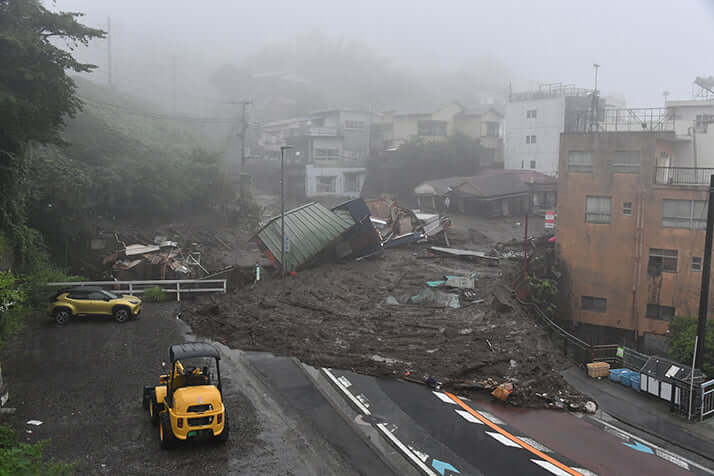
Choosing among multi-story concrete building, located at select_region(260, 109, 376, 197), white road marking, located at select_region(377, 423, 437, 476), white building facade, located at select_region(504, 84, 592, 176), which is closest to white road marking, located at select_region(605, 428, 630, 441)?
white road marking, located at select_region(377, 423, 437, 476)

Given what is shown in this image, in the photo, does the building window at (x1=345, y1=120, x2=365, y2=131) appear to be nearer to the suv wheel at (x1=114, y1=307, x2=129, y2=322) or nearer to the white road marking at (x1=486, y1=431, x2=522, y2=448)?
the suv wheel at (x1=114, y1=307, x2=129, y2=322)

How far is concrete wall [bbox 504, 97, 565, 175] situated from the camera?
5281cm

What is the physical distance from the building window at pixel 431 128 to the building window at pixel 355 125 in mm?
6190

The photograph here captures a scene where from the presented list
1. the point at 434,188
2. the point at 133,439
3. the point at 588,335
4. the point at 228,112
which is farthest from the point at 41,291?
the point at 228,112

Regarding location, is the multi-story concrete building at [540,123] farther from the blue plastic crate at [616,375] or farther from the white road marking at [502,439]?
the white road marking at [502,439]

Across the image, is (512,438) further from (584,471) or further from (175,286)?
(175,286)

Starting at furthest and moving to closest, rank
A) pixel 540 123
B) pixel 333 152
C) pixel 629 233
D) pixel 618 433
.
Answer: pixel 333 152
pixel 540 123
pixel 629 233
pixel 618 433

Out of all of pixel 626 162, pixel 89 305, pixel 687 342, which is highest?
pixel 626 162

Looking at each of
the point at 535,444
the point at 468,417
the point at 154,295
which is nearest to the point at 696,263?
the point at 468,417

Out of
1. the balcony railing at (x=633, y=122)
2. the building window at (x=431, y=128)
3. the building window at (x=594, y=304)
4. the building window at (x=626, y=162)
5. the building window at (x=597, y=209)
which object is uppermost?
the building window at (x=431, y=128)

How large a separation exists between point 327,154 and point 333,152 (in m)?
0.77

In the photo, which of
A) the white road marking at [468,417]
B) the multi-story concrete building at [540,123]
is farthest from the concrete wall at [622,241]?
the multi-story concrete building at [540,123]

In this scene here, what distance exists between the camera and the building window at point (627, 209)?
28.8 metres

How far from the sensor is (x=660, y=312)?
1109 inches
